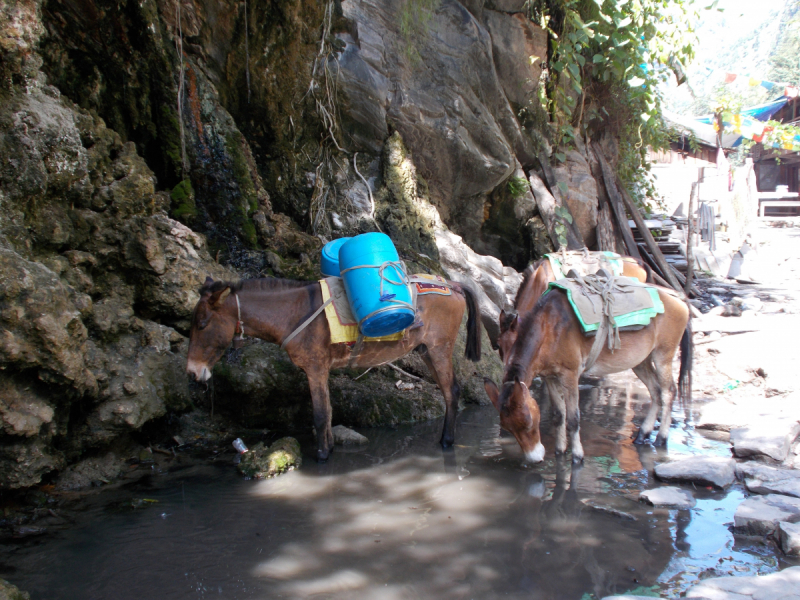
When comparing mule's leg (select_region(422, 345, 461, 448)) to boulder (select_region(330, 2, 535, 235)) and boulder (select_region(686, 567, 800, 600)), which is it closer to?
boulder (select_region(686, 567, 800, 600))

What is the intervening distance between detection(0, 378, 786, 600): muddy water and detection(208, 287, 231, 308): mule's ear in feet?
4.78

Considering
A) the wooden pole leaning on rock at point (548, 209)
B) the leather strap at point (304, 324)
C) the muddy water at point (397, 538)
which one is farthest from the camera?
the wooden pole leaning on rock at point (548, 209)

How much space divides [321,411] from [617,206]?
10330 millimetres

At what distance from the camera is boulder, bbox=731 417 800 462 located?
4676mm

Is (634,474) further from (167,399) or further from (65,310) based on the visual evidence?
(65,310)

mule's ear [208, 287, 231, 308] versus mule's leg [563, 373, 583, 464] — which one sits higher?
mule's ear [208, 287, 231, 308]

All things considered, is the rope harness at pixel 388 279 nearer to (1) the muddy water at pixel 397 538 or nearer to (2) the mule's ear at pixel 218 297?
(2) the mule's ear at pixel 218 297

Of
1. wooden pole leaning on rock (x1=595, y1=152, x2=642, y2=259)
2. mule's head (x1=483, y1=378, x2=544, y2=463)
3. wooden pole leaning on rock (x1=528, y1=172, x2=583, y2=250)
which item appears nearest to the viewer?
mule's head (x1=483, y1=378, x2=544, y2=463)

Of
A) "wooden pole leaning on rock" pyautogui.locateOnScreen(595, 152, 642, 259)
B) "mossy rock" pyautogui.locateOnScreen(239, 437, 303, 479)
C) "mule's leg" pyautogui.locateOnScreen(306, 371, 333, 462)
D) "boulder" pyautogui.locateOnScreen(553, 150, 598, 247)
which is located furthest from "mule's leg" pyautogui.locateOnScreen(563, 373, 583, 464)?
"wooden pole leaning on rock" pyautogui.locateOnScreen(595, 152, 642, 259)

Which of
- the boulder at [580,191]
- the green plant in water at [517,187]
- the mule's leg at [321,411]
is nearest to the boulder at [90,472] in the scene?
the mule's leg at [321,411]

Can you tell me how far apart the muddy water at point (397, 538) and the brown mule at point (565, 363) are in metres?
0.44

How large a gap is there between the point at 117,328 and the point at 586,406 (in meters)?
5.38

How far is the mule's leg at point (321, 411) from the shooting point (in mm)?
4969

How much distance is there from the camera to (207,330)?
475cm
